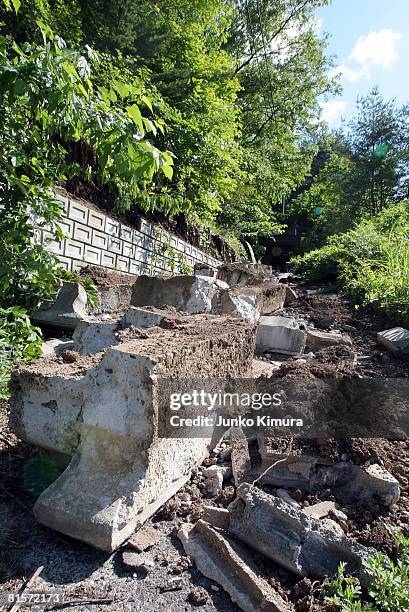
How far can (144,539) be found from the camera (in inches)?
54.3

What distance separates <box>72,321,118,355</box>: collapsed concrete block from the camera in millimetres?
2469

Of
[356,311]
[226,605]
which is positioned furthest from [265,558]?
[356,311]

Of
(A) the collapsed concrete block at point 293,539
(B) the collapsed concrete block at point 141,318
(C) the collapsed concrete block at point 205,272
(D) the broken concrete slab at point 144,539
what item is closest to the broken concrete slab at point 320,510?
(A) the collapsed concrete block at point 293,539

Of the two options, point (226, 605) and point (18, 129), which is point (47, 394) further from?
point (18, 129)

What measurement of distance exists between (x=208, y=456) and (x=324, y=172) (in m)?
31.5

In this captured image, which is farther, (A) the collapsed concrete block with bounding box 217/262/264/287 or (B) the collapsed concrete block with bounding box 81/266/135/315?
(A) the collapsed concrete block with bounding box 217/262/264/287

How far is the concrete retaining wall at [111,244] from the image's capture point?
4.59 metres

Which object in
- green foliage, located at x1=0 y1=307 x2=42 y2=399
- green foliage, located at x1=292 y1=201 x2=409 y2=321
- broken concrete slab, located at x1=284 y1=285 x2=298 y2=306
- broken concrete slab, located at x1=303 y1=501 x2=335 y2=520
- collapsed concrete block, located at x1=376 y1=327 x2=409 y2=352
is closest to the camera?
broken concrete slab, located at x1=303 y1=501 x2=335 y2=520

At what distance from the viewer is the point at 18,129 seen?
9.68 ft

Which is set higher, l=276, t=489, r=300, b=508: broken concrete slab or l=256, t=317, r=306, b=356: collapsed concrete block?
l=256, t=317, r=306, b=356: collapsed concrete block

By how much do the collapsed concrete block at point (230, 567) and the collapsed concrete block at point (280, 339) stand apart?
2438 mm

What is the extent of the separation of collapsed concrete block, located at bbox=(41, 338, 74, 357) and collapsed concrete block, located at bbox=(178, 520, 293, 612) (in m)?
1.91

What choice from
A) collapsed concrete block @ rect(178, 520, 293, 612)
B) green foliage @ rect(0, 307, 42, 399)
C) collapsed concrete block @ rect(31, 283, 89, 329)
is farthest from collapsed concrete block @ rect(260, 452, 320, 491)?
collapsed concrete block @ rect(31, 283, 89, 329)

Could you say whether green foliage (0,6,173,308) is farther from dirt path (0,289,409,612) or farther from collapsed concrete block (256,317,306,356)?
collapsed concrete block (256,317,306,356)
